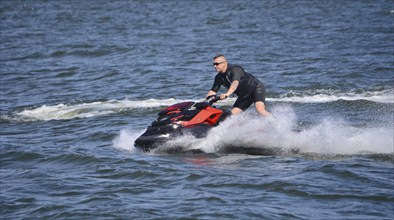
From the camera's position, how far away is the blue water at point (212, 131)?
976cm

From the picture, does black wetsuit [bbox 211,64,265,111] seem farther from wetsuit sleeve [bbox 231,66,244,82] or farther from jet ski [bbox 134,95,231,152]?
jet ski [bbox 134,95,231,152]

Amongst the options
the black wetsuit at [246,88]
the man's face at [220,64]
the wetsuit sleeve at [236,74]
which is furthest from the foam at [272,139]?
the man's face at [220,64]

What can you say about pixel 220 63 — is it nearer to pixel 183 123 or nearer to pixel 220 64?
pixel 220 64

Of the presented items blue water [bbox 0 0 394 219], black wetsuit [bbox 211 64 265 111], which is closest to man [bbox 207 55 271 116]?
black wetsuit [bbox 211 64 265 111]

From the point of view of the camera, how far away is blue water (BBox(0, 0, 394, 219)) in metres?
9.76

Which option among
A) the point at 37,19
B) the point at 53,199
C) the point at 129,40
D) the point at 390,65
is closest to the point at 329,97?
the point at 390,65

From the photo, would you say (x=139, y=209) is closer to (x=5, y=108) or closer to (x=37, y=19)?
(x=5, y=108)

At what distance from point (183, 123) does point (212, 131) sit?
519mm

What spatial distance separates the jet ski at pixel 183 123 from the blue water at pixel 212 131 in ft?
0.47

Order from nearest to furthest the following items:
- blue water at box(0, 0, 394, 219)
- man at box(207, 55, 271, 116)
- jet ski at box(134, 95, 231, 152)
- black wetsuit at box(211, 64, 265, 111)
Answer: blue water at box(0, 0, 394, 219) < jet ski at box(134, 95, 231, 152) < man at box(207, 55, 271, 116) < black wetsuit at box(211, 64, 265, 111)

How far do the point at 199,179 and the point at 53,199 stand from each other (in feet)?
7.08

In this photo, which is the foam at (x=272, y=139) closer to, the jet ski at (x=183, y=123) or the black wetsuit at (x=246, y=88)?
the jet ski at (x=183, y=123)

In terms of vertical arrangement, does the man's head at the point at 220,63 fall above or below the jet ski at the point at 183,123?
above

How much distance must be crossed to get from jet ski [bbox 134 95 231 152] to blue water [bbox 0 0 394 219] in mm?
143
